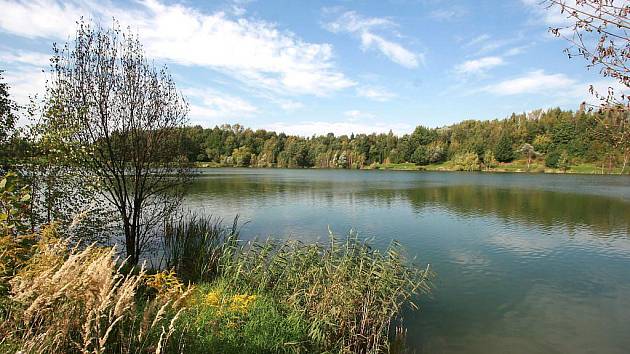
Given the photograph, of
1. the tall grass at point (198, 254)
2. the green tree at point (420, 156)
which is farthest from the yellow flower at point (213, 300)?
the green tree at point (420, 156)

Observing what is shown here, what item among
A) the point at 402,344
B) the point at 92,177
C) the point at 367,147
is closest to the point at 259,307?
the point at 402,344

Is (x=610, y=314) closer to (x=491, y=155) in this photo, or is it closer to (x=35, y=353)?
(x=35, y=353)

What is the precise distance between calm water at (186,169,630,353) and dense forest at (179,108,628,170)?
96044 mm

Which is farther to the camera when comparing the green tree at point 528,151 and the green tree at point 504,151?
the green tree at point 504,151

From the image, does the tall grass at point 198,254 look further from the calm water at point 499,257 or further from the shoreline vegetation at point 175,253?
the calm water at point 499,257

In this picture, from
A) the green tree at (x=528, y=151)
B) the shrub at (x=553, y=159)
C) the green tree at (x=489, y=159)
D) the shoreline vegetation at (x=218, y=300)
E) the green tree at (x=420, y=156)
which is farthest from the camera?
the green tree at (x=420, y=156)

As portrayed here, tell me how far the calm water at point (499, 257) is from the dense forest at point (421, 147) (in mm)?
96044

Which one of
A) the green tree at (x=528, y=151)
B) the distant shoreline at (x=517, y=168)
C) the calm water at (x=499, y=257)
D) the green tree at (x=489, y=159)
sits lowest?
the calm water at (x=499, y=257)

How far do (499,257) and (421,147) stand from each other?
442ft

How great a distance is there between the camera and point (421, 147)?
14800 cm

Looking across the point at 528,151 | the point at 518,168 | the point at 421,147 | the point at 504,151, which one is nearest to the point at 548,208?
the point at 518,168

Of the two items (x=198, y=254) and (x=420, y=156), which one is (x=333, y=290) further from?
(x=420, y=156)

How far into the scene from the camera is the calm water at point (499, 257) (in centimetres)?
1049

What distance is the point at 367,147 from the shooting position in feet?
530
